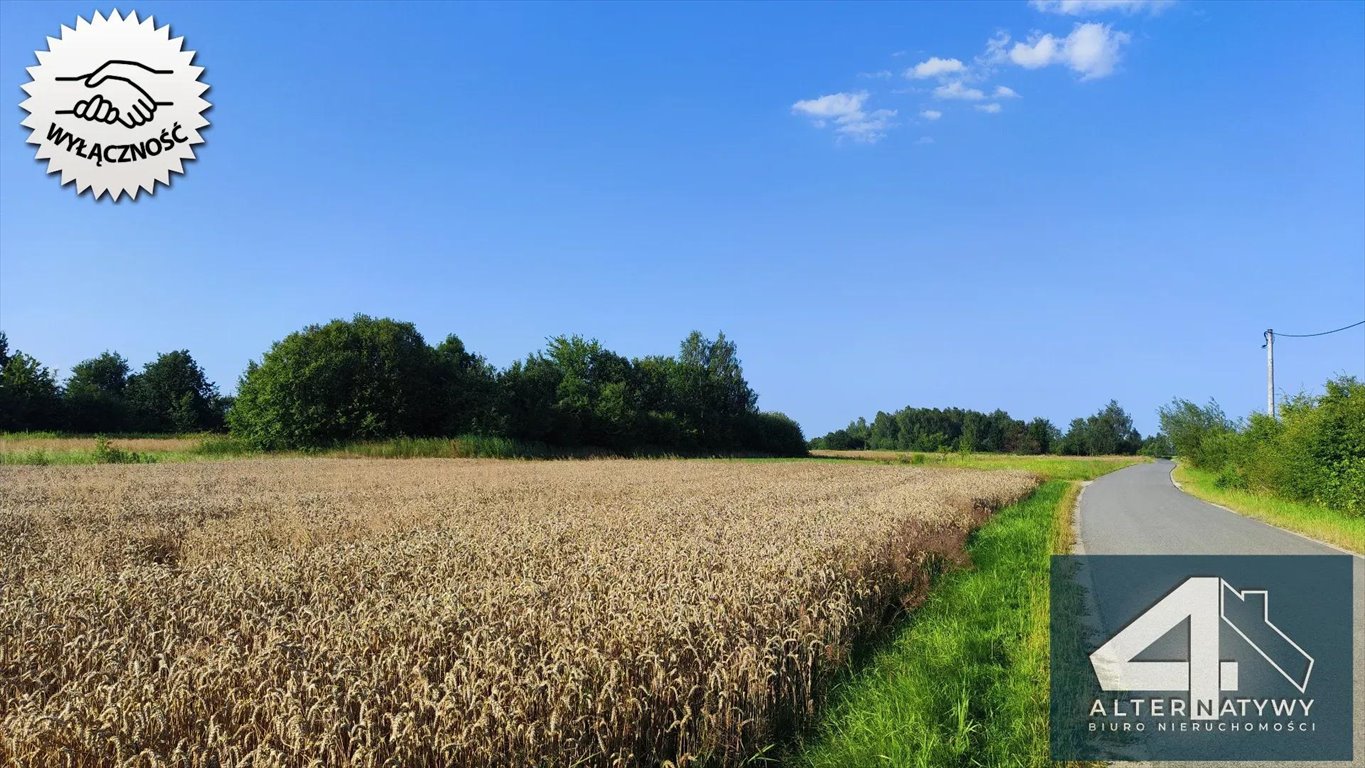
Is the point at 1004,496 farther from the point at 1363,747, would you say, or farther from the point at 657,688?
the point at 657,688

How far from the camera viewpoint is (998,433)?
16612 centimetres

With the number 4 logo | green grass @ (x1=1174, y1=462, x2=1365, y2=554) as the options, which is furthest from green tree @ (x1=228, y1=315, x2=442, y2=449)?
the number 4 logo

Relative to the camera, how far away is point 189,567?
7.54 metres

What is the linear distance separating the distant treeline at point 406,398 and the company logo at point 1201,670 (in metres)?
53.2

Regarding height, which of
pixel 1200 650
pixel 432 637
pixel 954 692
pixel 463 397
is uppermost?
pixel 463 397

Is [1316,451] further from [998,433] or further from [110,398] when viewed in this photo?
[998,433]

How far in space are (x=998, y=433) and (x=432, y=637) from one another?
176 metres

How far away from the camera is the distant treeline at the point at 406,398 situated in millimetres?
Result: 56531

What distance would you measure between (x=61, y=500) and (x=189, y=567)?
9510 mm

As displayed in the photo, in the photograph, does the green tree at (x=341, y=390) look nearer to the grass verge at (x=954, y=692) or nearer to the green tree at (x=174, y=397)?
the green tree at (x=174, y=397)

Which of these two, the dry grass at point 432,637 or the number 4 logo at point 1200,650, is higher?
the dry grass at point 432,637

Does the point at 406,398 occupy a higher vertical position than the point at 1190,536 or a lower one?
higher

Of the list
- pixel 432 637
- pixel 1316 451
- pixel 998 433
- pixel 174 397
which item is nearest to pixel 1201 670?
pixel 432 637

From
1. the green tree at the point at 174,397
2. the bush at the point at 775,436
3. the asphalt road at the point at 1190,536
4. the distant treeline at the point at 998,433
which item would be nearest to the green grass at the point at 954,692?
the asphalt road at the point at 1190,536
